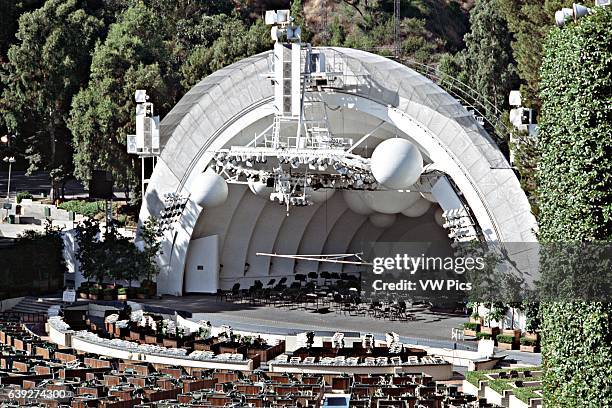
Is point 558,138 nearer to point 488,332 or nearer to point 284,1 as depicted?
point 488,332

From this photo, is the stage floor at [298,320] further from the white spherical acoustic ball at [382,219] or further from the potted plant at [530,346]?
the white spherical acoustic ball at [382,219]

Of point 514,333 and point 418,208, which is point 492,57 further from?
point 514,333

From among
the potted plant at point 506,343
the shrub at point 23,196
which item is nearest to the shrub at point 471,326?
the potted plant at point 506,343

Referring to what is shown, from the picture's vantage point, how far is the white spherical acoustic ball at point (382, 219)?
149 ft

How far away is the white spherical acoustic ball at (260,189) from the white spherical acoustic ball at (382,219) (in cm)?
433

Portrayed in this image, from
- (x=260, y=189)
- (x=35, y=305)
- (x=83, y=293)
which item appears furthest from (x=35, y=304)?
(x=260, y=189)

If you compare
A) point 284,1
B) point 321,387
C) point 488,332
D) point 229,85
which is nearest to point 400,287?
point 488,332

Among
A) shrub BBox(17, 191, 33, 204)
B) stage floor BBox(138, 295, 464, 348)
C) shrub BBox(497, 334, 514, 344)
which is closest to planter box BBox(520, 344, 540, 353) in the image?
shrub BBox(497, 334, 514, 344)

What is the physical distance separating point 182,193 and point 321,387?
17.2 metres

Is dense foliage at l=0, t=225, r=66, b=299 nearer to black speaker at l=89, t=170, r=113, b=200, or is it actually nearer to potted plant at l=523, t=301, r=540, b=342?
Answer: black speaker at l=89, t=170, r=113, b=200

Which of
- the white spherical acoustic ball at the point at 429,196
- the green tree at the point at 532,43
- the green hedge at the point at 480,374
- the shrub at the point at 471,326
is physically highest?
the green tree at the point at 532,43

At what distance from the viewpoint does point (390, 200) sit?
41938mm

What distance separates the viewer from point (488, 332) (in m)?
35.6

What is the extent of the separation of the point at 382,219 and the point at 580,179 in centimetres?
2609
